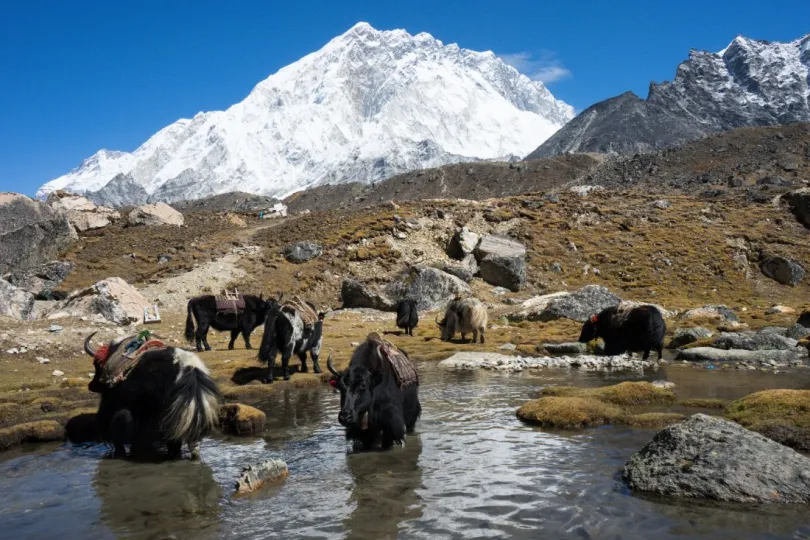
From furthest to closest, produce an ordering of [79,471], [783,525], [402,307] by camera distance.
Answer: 1. [402,307]
2. [79,471]
3. [783,525]

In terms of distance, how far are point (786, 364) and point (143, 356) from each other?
15426 mm

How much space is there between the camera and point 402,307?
2241cm

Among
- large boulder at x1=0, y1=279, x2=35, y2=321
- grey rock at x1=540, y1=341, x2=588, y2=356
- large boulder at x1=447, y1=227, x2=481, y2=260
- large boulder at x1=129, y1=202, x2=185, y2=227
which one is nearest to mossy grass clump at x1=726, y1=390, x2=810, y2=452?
grey rock at x1=540, y1=341, x2=588, y2=356

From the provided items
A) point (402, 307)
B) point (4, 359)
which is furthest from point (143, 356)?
point (402, 307)

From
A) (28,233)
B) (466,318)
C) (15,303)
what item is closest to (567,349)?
(466,318)

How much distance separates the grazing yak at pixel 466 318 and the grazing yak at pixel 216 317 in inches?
263

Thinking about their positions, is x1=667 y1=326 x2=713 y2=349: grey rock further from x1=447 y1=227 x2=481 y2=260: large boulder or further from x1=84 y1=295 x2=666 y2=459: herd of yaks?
x1=447 y1=227 x2=481 y2=260: large boulder

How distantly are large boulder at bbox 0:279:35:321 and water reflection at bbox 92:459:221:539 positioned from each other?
15355 millimetres

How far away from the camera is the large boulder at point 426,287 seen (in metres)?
29.5

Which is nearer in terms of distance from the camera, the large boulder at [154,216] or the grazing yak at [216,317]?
the grazing yak at [216,317]

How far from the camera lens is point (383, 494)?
6.28 metres

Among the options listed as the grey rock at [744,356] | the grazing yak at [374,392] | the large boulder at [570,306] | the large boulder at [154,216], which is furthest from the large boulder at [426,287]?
the large boulder at [154,216]

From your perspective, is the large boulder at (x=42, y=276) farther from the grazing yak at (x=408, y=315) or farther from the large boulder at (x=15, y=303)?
the grazing yak at (x=408, y=315)

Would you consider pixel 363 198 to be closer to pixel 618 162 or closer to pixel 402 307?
pixel 618 162
